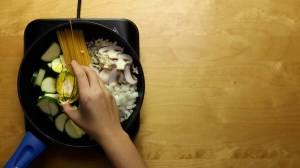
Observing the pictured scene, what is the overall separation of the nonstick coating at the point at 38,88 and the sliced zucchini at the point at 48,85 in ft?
0.07

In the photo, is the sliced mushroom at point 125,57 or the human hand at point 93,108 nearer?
the human hand at point 93,108

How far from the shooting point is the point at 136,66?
0.94m

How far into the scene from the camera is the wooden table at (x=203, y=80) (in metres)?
1.00

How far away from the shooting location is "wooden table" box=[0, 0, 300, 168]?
1.00 m

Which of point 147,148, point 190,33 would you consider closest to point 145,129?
point 147,148

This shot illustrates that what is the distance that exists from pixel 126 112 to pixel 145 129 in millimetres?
97

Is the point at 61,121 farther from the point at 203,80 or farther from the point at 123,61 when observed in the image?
the point at 203,80

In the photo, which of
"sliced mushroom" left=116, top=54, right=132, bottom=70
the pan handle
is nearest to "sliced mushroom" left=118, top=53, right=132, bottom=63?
"sliced mushroom" left=116, top=54, right=132, bottom=70

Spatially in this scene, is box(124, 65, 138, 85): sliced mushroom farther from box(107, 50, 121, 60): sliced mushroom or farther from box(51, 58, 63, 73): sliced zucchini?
box(51, 58, 63, 73): sliced zucchini

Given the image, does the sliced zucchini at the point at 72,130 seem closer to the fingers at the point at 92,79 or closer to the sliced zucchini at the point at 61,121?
the sliced zucchini at the point at 61,121

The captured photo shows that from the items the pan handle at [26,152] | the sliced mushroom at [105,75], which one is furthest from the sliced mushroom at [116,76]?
the pan handle at [26,152]

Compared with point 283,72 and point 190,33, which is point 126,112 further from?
point 283,72

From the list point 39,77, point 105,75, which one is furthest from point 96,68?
point 39,77

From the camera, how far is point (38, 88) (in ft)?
3.16
